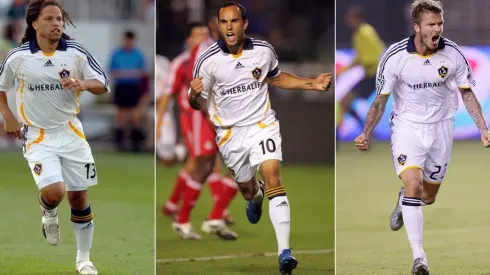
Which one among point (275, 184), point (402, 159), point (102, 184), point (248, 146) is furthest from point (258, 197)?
point (102, 184)

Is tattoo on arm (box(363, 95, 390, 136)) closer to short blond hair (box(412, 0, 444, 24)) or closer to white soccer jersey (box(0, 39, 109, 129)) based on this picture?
short blond hair (box(412, 0, 444, 24))

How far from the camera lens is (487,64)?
21516mm

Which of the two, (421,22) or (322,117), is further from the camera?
(322,117)

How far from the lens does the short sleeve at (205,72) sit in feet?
30.4

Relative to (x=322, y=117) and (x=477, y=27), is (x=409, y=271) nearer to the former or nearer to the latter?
(x=322, y=117)

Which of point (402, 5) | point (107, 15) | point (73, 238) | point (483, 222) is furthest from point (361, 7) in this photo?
point (73, 238)

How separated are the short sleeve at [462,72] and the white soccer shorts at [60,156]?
10.0ft

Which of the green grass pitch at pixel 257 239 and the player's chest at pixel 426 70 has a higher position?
the player's chest at pixel 426 70

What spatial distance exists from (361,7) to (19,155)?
7.41m

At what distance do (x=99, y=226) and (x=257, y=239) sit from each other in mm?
1853

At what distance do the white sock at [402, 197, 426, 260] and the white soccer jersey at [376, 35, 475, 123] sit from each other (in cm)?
70

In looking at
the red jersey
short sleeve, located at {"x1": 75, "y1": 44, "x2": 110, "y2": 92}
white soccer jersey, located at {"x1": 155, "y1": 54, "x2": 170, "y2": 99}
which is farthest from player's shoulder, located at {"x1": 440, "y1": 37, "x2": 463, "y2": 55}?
white soccer jersey, located at {"x1": 155, "y1": 54, "x2": 170, "y2": 99}

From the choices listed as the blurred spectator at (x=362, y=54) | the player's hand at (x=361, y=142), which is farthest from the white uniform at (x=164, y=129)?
the player's hand at (x=361, y=142)

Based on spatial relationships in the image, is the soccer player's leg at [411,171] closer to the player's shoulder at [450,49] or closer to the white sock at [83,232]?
the player's shoulder at [450,49]
